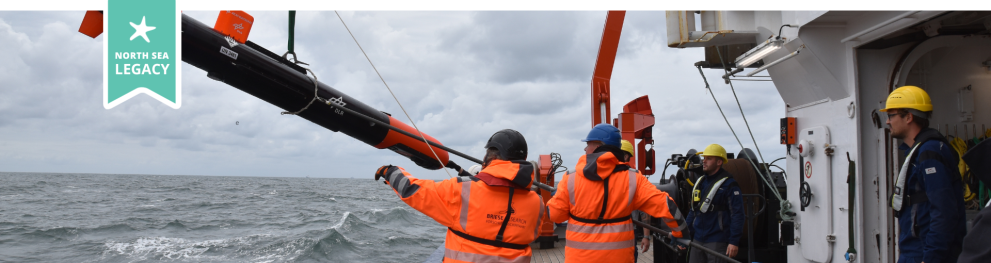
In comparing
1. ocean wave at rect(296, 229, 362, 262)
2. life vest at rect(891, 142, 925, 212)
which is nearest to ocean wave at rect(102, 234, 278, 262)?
ocean wave at rect(296, 229, 362, 262)

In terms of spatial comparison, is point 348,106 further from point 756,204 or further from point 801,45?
point 756,204

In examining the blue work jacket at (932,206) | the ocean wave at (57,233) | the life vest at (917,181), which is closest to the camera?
the blue work jacket at (932,206)

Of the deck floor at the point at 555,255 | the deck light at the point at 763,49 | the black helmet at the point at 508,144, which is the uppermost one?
the deck light at the point at 763,49

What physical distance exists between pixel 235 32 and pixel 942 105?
5.73 meters

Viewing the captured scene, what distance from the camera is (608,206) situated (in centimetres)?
361

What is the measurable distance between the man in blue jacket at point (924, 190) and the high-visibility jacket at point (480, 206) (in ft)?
6.36

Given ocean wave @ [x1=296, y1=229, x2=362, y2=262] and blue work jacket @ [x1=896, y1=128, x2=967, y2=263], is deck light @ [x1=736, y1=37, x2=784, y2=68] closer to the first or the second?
blue work jacket @ [x1=896, y1=128, x2=967, y2=263]

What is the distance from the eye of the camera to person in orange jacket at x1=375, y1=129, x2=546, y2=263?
2.82 metres

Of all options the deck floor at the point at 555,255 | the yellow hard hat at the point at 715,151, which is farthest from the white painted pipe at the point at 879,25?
the deck floor at the point at 555,255

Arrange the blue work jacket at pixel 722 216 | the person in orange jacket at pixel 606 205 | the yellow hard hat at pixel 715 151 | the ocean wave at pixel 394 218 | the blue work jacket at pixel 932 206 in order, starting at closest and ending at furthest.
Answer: the blue work jacket at pixel 932 206 < the person in orange jacket at pixel 606 205 < the blue work jacket at pixel 722 216 < the yellow hard hat at pixel 715 151 < the ocean wave at pixel 394 218

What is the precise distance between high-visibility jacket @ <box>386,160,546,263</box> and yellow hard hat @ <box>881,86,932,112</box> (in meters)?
2.00

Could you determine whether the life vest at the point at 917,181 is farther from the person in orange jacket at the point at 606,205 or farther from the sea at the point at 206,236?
the sea at the point at 206,236

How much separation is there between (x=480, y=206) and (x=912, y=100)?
2.34 metres

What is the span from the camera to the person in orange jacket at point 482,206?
9.25ft
